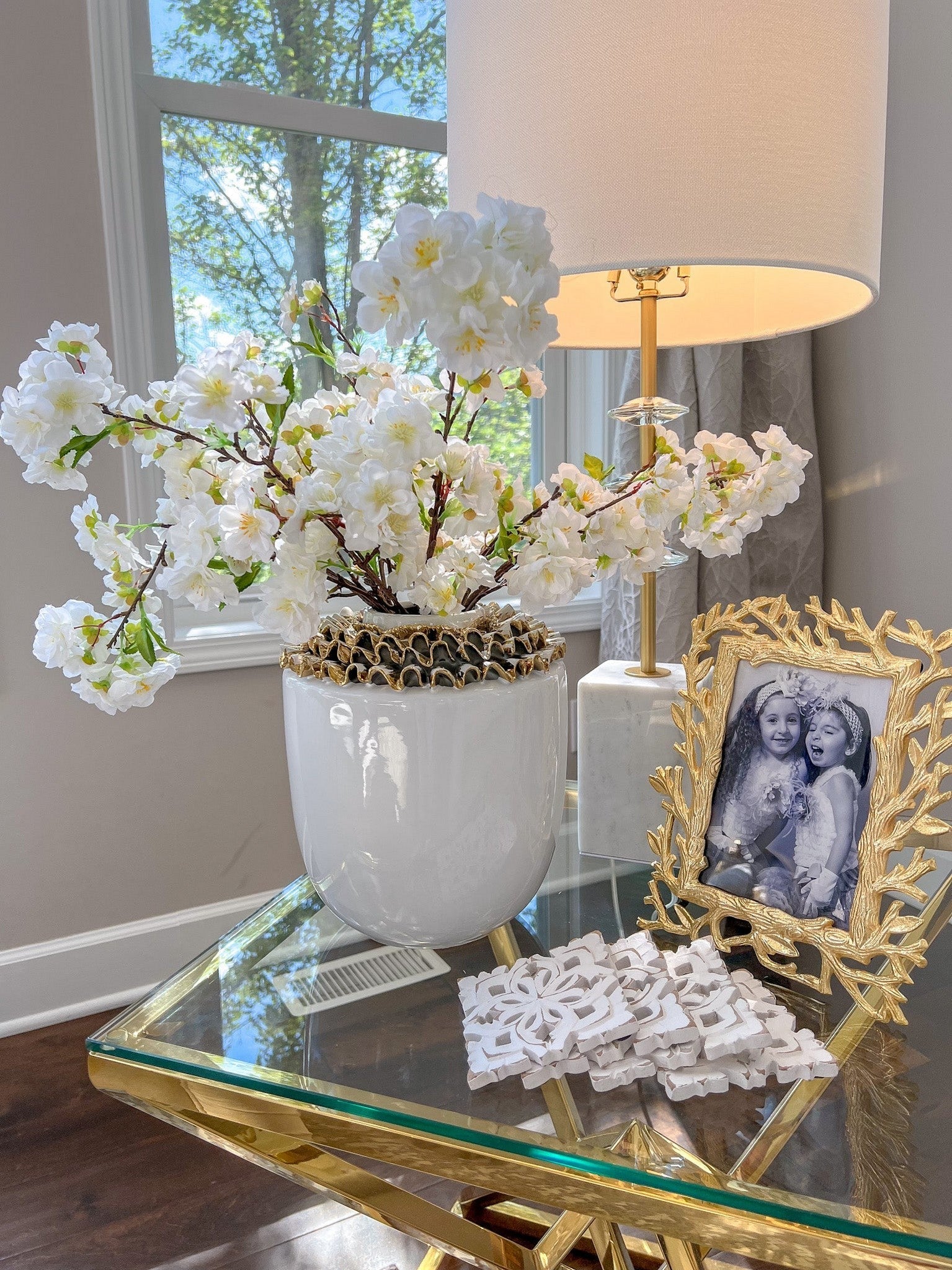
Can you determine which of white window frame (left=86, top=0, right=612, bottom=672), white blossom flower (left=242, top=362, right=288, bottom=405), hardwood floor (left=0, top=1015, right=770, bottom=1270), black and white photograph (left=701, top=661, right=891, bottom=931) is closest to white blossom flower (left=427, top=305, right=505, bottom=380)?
white blossom flower (left=242, top=362, right=288, bottom=405)

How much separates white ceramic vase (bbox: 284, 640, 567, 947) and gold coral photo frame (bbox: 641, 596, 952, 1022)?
0.56 ft

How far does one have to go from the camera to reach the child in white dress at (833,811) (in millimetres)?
758

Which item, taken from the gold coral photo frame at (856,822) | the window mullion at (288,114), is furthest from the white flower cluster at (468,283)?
the window mullion at (288,114)

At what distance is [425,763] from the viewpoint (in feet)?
2.24

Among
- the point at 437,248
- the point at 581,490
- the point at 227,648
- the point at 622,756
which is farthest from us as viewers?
the point at 227,648

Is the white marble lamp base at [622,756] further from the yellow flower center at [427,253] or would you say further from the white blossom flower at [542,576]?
the yellow flower center at [427,253]

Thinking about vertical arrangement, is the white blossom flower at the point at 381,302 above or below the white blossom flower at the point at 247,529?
above

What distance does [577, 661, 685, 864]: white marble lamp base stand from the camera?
101 centimetres

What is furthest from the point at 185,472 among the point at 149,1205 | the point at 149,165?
the point at 149,165

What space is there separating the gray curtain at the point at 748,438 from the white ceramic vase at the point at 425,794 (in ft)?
3.69

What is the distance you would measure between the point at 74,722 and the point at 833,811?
133 cm

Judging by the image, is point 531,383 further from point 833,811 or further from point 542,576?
point 833,811

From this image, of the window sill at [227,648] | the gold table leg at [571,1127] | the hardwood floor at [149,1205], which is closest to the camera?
the gold table leg at [571,1127]

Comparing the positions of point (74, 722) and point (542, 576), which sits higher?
point (542, 576)
